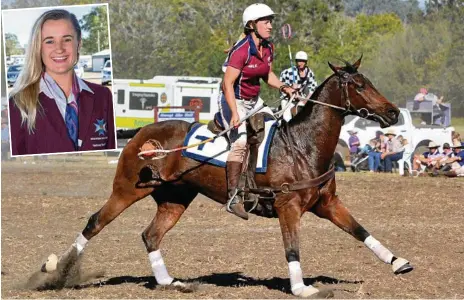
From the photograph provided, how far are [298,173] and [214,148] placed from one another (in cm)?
102

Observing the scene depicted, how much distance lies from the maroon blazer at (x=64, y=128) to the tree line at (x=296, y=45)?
113 ft

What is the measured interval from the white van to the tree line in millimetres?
10667

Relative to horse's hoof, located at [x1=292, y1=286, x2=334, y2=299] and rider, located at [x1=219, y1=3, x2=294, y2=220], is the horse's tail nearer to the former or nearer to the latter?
rider, located at [x1=219, y1=3, x2=294, y2=220]

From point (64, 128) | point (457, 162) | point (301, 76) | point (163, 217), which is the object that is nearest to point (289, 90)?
point (163, 217)

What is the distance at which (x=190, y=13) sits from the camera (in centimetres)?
7512

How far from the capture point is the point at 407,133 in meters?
33.2

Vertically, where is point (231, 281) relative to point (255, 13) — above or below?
below

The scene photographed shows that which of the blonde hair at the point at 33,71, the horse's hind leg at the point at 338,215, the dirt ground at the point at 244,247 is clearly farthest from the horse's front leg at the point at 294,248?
the blonde hair at the point at 33,71

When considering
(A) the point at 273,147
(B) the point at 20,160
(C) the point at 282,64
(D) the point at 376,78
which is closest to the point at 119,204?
(A) the point at 273,147

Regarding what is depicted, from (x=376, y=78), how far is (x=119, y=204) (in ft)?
167

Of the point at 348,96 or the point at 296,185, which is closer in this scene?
the point at 296,185

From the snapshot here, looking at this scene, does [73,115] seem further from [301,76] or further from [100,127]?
[301,76]

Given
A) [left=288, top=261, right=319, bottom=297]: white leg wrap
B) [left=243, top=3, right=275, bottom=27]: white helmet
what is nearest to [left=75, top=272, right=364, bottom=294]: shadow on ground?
[left=288, top=261, right=319, bottom=297]: white leg wrap

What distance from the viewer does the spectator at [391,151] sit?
2945 cm
